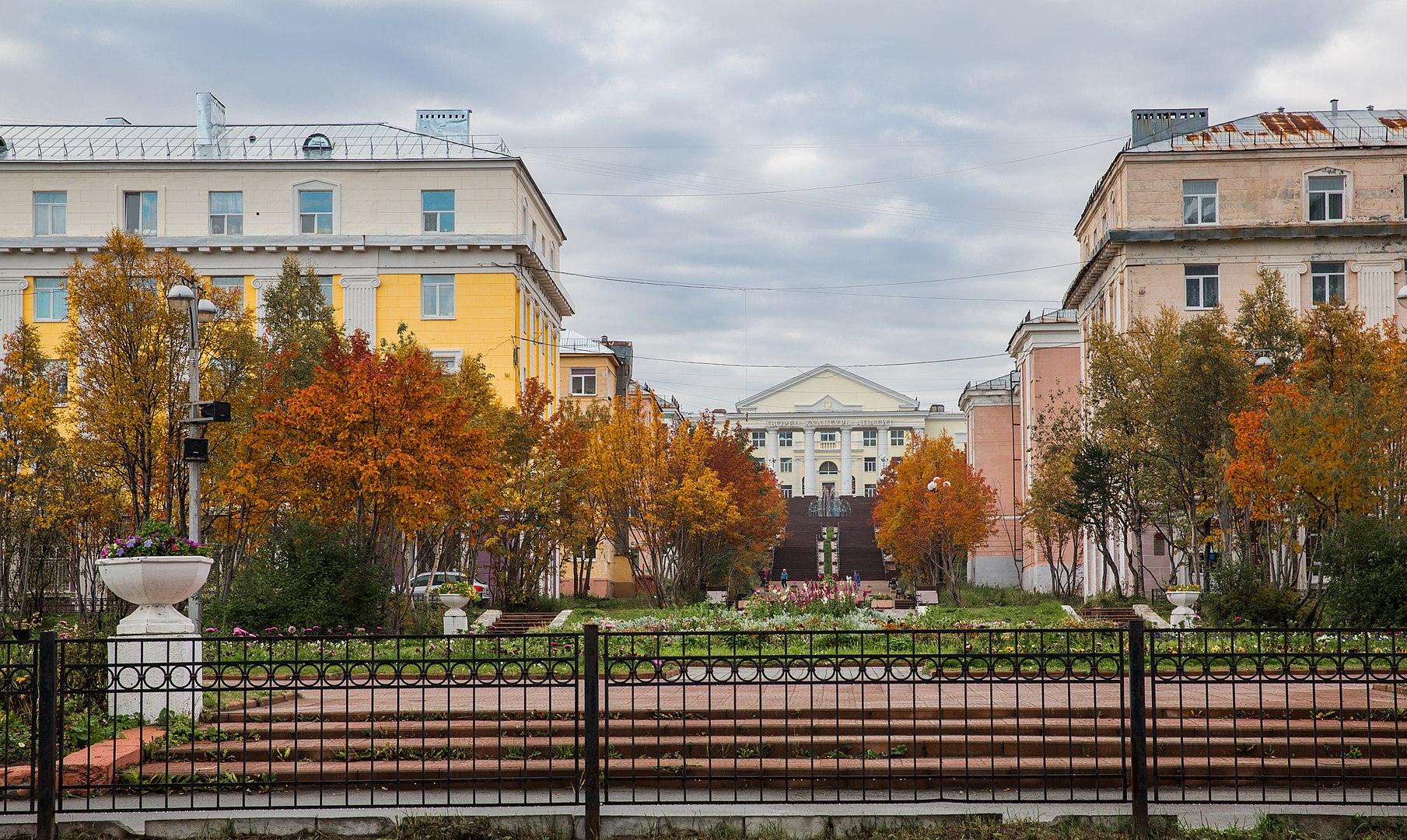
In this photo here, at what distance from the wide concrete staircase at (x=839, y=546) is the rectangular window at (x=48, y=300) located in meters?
39.5

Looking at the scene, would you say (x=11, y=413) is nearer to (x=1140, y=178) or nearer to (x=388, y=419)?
(x=388, y=419)

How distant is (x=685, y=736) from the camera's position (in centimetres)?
1170

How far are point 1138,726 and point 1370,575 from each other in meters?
13.4

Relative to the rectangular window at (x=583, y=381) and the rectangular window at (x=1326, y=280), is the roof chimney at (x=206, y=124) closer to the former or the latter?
the rectangular window at (x=583, y=381)

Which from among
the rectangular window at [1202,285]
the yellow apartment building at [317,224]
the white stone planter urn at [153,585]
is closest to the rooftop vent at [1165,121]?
the rectangular window at [1202,285]

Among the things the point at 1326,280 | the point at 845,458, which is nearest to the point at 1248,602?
the point at 1326,280

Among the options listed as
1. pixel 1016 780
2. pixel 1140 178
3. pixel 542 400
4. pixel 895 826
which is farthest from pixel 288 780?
pixel 1140 178

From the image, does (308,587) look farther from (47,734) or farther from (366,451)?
(47,734)

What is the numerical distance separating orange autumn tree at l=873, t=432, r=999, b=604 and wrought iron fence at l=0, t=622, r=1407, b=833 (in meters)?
34.5

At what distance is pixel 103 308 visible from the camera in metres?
25.4

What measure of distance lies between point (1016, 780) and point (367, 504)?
19769mm

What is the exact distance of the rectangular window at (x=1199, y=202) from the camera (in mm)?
45219

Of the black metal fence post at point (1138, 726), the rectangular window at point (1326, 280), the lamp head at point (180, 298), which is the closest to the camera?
the black metal fence post at point (1138, 726)

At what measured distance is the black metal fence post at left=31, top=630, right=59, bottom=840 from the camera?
29.7ft
